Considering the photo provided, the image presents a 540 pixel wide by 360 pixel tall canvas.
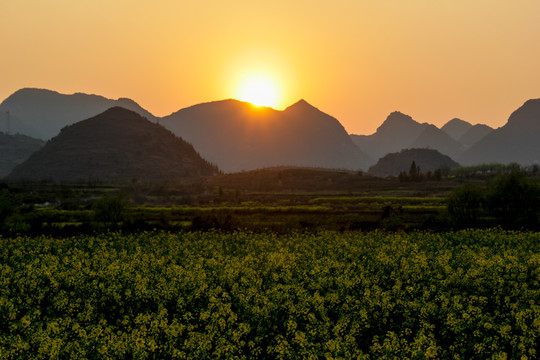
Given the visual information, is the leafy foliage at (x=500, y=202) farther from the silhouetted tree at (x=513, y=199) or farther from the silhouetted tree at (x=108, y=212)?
the silhouetted tree at (x=108, y=212)

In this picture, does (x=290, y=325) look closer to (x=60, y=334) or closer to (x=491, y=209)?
(x=60, y=334)

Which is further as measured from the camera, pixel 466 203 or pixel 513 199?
pixel 513 199

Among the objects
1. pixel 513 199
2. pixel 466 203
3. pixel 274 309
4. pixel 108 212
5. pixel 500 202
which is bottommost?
pixel 274 309

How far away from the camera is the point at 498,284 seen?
36.2m

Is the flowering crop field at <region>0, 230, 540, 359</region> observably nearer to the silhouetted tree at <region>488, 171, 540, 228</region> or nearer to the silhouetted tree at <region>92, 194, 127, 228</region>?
the silhouetted tree at <region>92, 194, 127, 228</region>

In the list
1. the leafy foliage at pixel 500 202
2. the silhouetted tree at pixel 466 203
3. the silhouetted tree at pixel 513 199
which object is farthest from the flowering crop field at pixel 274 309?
the silhouetted tree at pixel 513 199

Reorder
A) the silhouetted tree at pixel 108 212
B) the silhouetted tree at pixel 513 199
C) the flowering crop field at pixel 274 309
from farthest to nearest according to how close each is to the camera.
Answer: the silhouetted tree at pixel 513 199
the silhouetted tree at pixel 108 212
the flowering crop field at pixel 274 309

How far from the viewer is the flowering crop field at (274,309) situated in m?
22.2

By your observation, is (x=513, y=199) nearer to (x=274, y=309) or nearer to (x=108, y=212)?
(x=108, y=212)

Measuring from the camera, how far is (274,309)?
28.5m

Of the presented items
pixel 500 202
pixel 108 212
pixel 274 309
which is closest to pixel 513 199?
pixel 500 202

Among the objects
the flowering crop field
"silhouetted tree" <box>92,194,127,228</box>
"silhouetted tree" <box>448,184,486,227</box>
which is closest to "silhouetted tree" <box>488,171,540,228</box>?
"silhouetted tree" <box>448,184,486,227</box>

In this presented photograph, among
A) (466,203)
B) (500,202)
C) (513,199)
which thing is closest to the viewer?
(466,203)

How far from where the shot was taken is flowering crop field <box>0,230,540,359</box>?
22.2m
